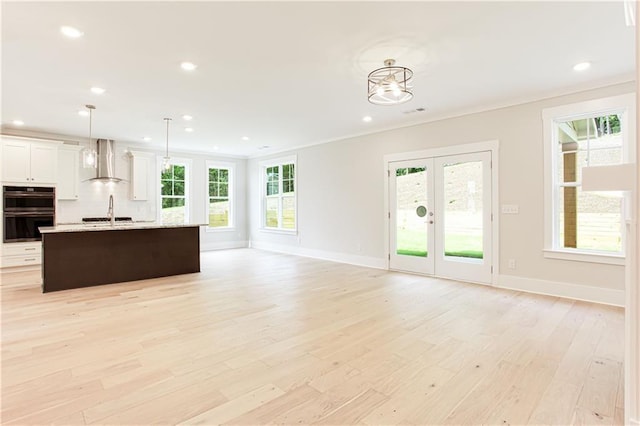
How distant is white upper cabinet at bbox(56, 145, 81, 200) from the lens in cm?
679

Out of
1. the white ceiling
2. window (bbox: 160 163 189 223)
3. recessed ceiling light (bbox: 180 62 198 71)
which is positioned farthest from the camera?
window (bbox: 160 163 189 223)

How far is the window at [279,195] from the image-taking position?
28.1 feet

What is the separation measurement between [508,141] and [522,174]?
53 centimetres

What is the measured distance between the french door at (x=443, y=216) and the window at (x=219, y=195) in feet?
17.2

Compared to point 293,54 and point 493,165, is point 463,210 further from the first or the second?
point 293,54

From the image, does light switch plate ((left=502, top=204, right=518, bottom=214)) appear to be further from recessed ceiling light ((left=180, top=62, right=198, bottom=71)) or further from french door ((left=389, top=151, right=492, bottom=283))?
recessed ceiling light ((left=180, top=62, right=198, bottom=71))

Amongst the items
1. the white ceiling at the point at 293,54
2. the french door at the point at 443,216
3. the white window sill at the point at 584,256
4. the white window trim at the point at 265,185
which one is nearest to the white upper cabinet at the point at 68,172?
the white ceiling at the point at 293,54

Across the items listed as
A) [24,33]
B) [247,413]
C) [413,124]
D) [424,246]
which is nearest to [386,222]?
[424,246]

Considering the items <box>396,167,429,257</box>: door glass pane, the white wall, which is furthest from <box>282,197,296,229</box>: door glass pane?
<box>396,167,429,257</box>: door glass pane

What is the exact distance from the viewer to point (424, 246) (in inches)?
228

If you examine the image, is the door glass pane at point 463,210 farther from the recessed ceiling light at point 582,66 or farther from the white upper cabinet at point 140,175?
the white upper cabinet at point 140,175

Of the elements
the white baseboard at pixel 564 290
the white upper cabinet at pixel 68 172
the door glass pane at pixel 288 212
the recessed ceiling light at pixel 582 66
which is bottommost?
the white baseboard at pixel 564 290

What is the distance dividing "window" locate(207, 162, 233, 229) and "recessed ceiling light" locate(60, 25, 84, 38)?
6.37 m

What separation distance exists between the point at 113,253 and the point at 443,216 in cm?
537
